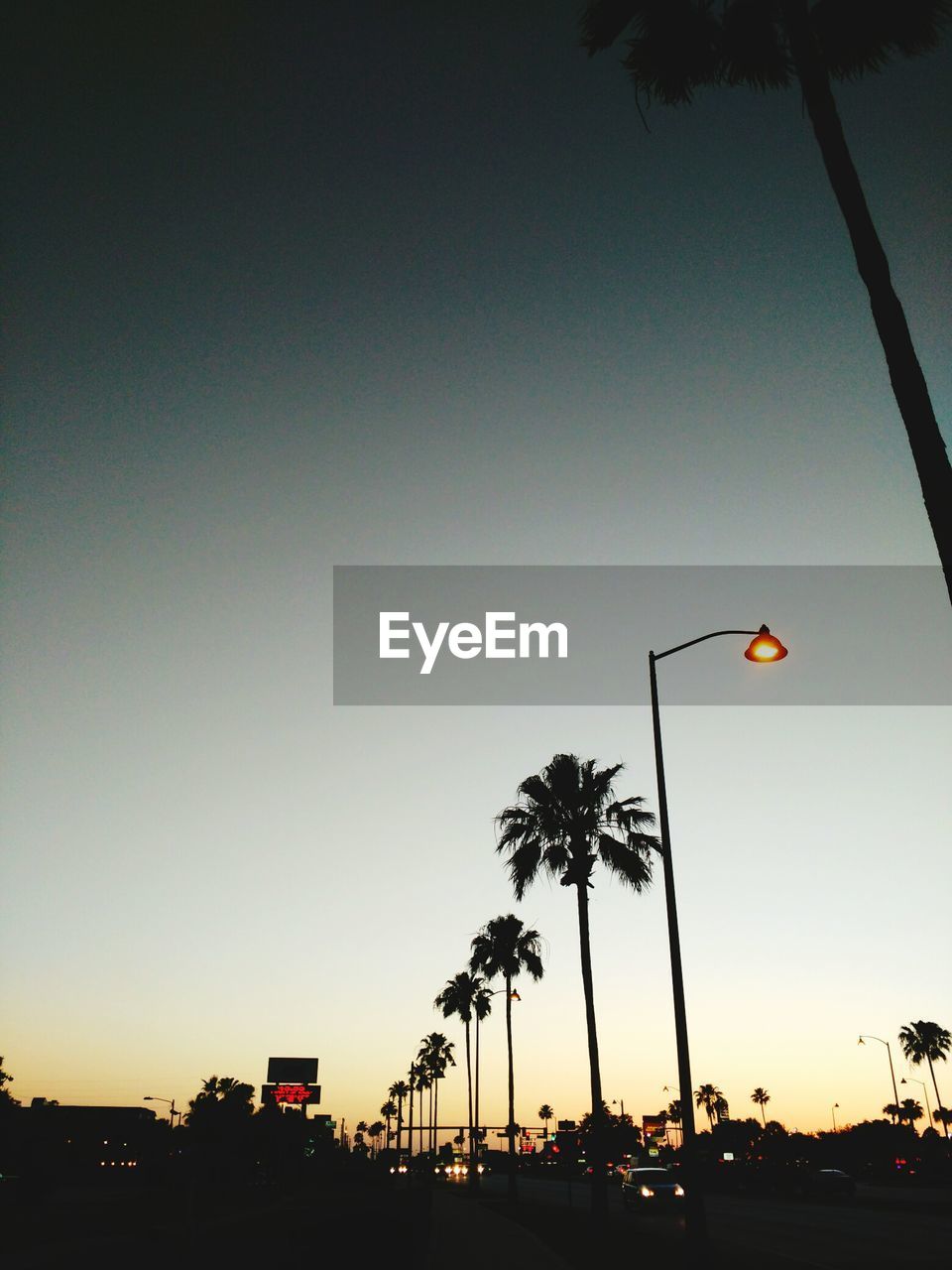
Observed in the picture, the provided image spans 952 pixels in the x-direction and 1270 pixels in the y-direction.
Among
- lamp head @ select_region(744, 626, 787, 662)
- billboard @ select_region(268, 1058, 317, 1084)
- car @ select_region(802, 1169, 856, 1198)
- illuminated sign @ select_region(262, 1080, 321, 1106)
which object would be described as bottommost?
car @ select_region(802, 1169, 856, 1198)

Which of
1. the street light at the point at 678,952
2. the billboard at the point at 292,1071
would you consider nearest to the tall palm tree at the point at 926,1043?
the billboard at the point at 292,1071

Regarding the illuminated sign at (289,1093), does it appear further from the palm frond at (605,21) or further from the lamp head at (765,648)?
the palm frond at (605,21)

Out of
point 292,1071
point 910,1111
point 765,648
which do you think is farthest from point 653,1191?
point 910,1111

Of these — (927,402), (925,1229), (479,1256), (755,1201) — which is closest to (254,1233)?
(479,1256)

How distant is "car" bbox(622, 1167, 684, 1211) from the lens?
141 ft

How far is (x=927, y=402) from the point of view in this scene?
885 centimetres

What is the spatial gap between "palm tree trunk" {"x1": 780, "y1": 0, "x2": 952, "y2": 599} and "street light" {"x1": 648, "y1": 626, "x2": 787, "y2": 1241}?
20.6 ft

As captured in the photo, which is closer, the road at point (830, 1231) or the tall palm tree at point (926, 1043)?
the road at point (830, 1231)

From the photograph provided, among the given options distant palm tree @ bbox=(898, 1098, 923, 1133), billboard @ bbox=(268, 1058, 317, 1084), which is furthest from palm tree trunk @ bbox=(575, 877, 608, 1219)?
distant palm tree @ bbox=(898, 1098, 923, 1133)

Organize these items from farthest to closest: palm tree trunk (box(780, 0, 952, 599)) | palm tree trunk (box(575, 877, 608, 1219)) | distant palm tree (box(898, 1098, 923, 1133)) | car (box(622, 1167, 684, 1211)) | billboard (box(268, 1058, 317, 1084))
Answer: distant palm tree (box(898, 1098, 923, 1133)), billboard (box(268, 1058, 317, 1084)), car (box(622, 1167, 684, 1211)), palm tree trunk (box(575, 877, 608, 1219)), palm tree trunk (box(780, 0, 952, 599))

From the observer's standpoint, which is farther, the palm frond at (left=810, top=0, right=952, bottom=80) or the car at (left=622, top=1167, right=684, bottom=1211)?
the car at (left=622, top=1167, right=684, bottom=1211)

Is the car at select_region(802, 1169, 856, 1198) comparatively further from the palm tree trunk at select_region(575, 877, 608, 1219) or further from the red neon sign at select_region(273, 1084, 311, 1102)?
the red neon sign at select_region(273, 1084, 311, 1102)

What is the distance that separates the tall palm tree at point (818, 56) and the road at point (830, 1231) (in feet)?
68.4

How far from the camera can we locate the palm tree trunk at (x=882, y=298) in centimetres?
838
